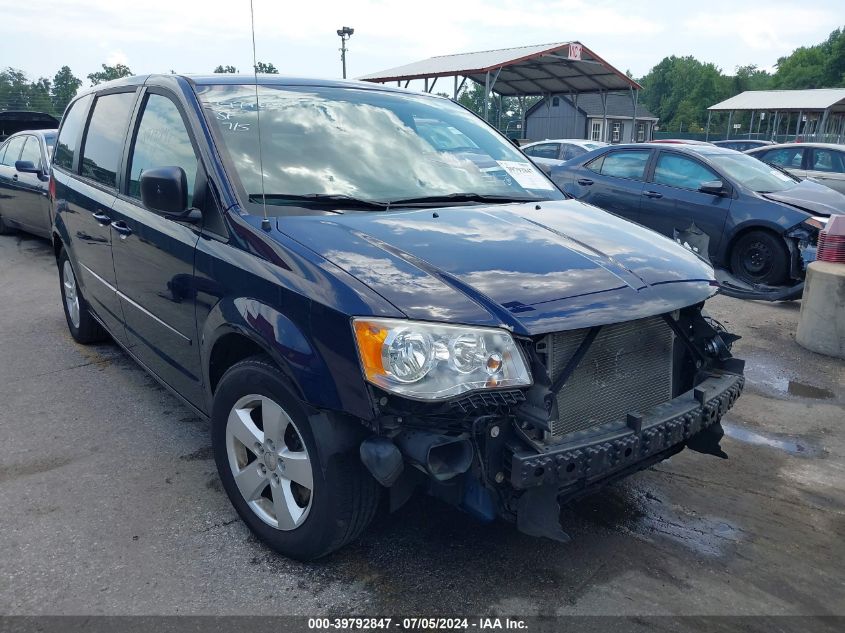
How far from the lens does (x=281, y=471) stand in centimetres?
266

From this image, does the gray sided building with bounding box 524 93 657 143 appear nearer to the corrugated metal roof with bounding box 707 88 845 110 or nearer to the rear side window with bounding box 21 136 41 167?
the corrugated metal roof with bounding box 707 88 845 110

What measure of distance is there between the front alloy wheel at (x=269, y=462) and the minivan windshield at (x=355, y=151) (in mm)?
886

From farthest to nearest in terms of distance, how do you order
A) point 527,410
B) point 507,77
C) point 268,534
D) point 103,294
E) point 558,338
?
1. point 507,77
2. point 103,294
3. point 268,534
4. point 558,338
5. point 527,410

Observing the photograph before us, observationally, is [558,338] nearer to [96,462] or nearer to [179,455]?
[179,455]

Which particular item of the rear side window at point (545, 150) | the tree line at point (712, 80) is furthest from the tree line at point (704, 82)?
the rear side window at point (545, 150)

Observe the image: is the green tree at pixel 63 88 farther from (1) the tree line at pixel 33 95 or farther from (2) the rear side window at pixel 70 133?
(2) the rear side window at pixel 70 133

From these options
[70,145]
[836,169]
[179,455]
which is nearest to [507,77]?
[836,169]

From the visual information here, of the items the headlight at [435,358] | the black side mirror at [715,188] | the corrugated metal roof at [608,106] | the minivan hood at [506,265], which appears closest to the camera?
the headlight at [435,358]

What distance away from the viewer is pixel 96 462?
3.64 m

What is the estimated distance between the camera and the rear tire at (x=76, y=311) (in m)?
5.28

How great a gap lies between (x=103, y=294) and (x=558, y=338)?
10.5ft

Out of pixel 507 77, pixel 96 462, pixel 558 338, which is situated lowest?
pixel 96 462

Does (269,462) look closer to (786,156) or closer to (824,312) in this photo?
(824,312)

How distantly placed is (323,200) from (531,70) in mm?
25394
